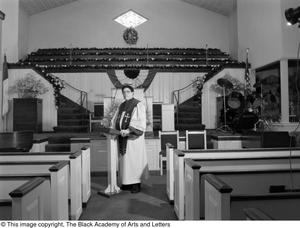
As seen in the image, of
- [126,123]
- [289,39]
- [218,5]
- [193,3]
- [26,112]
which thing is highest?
[193,3]

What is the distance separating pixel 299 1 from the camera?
6688mm

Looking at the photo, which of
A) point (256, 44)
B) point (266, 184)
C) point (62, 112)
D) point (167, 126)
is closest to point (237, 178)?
point (266, 184)

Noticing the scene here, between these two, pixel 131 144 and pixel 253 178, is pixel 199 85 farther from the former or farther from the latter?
pixel 253 178

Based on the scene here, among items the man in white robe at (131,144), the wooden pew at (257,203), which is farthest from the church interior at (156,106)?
the man in white robe at (131,144)

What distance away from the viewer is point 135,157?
494 cm

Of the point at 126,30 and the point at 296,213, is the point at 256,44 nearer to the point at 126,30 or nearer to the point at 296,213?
the point at 126,30

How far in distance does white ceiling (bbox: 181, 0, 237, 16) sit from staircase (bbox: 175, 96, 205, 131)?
3945 millimetres

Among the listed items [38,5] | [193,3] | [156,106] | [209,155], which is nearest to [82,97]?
[156,106]

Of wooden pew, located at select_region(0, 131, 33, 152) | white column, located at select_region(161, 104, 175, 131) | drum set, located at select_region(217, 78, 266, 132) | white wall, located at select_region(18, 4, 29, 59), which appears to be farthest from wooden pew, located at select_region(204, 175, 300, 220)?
white wall, located at select_region(18, 4, 29, 59)

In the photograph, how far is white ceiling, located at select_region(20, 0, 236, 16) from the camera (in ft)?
39.2

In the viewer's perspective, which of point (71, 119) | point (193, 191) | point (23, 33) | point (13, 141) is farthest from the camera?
point (23, 33)

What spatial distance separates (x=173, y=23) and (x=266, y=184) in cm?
1084

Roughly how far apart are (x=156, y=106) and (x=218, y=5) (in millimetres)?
4845

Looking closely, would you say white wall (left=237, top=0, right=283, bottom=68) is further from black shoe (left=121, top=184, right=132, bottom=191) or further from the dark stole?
black shoe (left=121, top=184, right=132, bottom=191)
